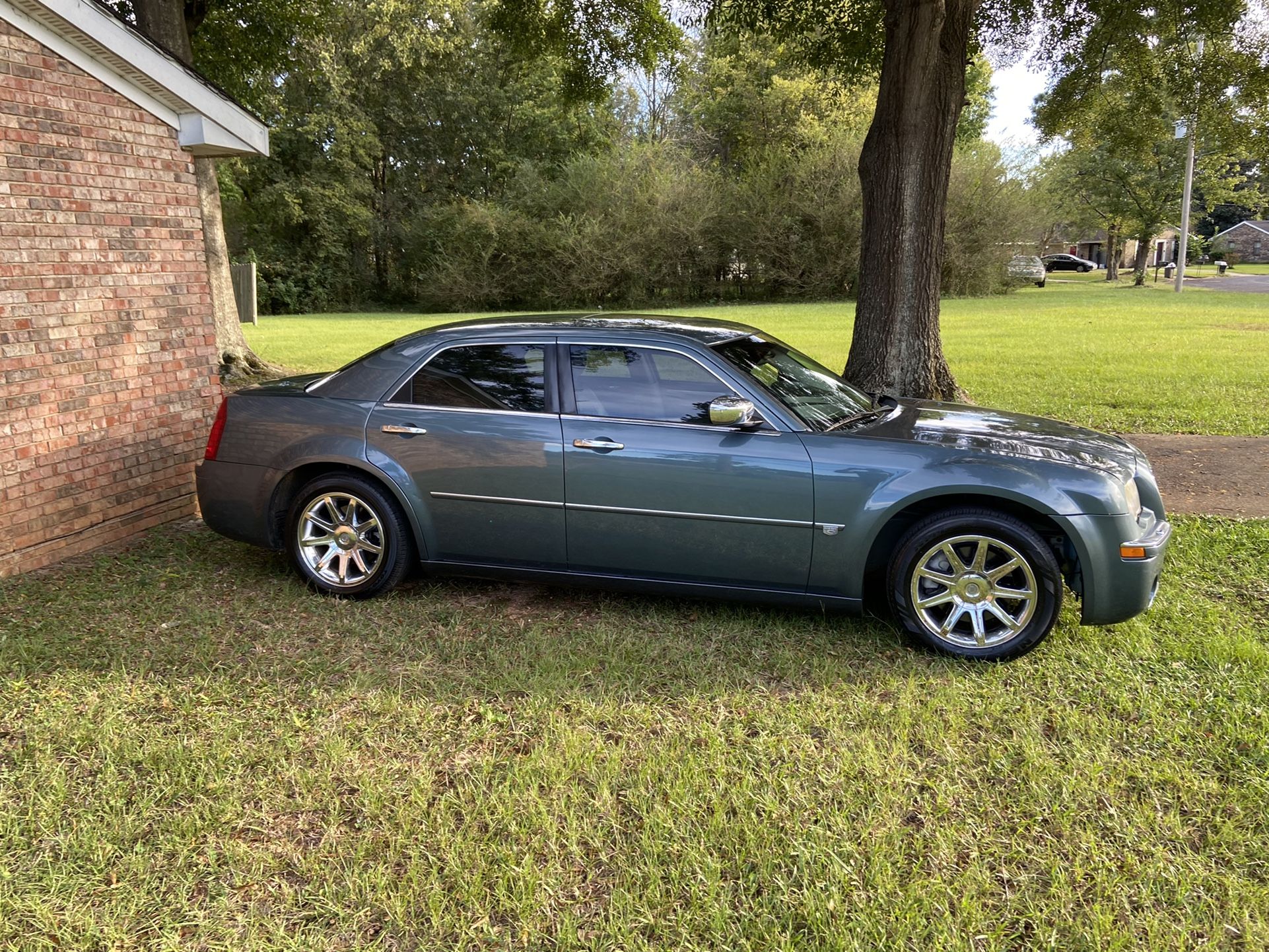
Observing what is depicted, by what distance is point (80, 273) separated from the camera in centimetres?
542

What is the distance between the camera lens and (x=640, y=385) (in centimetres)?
447

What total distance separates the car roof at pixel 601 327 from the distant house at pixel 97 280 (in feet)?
6.81

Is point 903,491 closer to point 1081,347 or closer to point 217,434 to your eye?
point 217,434

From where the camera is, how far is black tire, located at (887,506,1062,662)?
3922 mm

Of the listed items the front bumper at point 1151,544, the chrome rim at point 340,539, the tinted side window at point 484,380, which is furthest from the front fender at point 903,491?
the chrome rim at point 340,539

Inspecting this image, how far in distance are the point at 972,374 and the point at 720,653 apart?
1034 cm

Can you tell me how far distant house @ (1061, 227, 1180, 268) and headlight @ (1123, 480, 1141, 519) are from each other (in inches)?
3010

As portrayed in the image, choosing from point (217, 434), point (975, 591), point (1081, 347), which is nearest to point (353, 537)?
point (217, 434)

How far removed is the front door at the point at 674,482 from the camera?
415cm

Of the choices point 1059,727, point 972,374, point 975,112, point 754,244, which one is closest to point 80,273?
point 1059,727

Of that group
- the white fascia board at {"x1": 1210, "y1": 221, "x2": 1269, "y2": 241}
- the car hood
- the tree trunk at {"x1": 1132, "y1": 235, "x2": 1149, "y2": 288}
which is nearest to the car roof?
the car hood

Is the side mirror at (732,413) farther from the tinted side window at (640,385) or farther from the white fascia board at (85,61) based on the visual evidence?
the white fascia board at (85,61)

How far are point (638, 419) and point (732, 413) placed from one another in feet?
Answer: 1.67

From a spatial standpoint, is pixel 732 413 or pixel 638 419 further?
pixel 638 419
